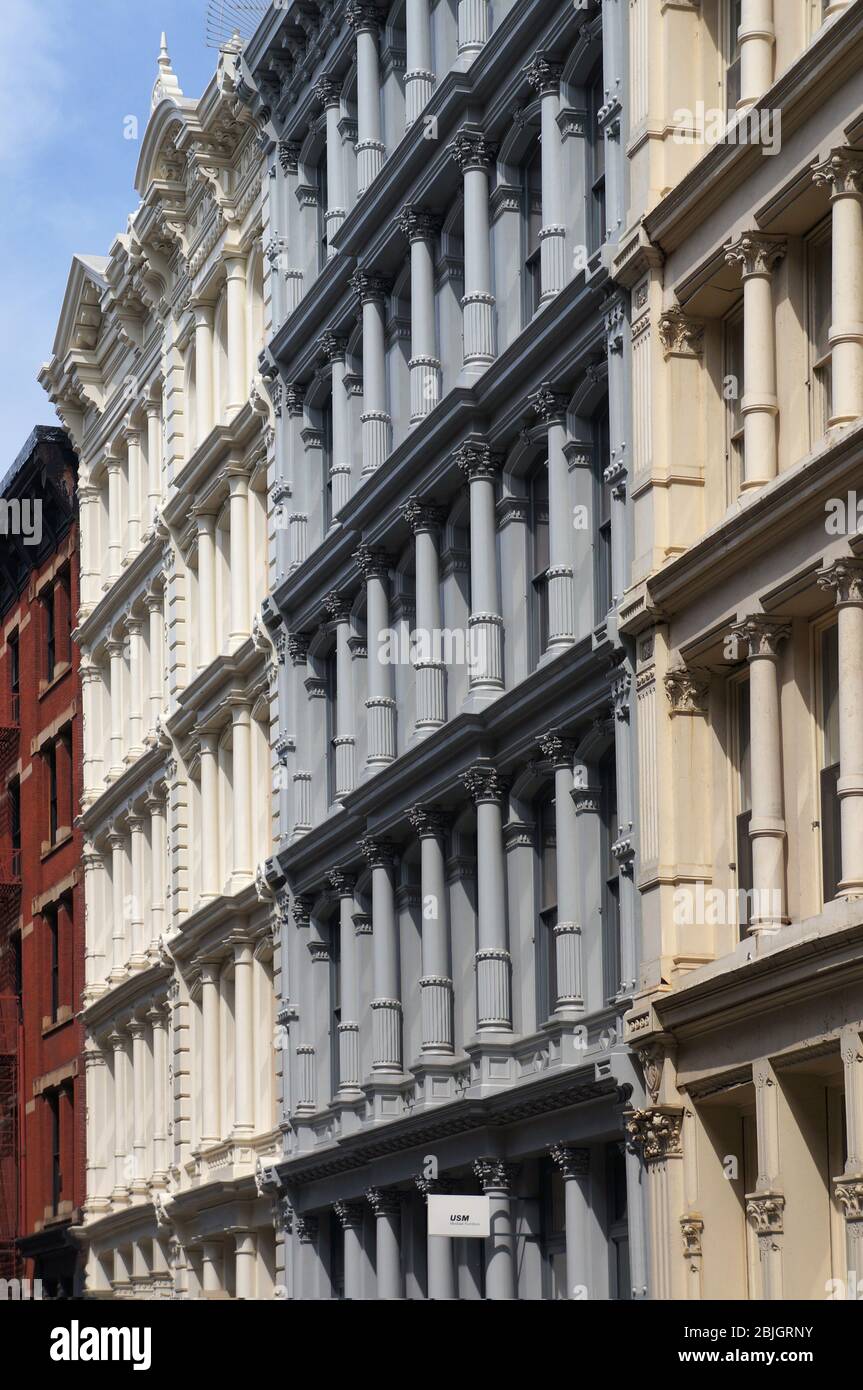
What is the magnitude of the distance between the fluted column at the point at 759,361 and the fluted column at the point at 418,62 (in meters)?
11.3

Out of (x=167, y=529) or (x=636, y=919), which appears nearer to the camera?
(x=636, y=919)

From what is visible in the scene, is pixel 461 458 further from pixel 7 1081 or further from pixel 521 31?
pixel 7 1081

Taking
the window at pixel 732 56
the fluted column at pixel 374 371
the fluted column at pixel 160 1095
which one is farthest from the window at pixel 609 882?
the fluted column at pixel 160 1095

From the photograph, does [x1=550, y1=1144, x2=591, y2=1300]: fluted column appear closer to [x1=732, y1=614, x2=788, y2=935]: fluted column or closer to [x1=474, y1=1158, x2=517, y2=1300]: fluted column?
[x1=474, y1=1158, x2=517, y2=1300]: fluted column

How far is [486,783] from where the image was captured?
3133 centimetres

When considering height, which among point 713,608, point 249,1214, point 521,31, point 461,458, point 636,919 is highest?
point 521,31

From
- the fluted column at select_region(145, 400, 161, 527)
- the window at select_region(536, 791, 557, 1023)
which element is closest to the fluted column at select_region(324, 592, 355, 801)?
the window at select_region(536, 791, 557, 1023)

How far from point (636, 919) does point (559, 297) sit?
25.0ft

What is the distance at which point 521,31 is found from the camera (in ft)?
102

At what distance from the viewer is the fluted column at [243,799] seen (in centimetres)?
4219

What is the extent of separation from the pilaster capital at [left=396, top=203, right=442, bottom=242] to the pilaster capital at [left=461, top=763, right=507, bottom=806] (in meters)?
8.13
